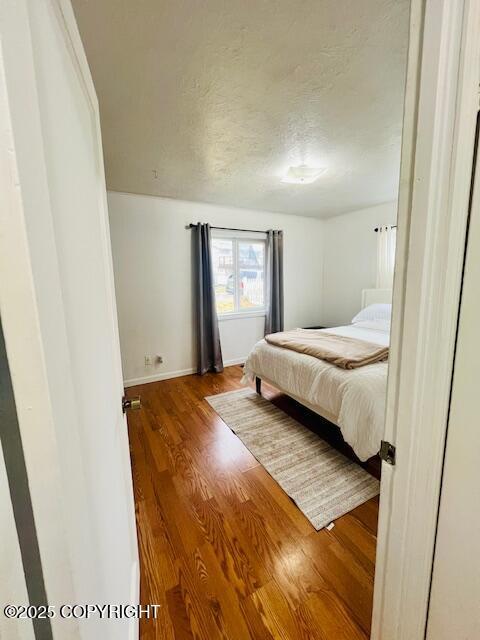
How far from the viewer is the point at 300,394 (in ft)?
7.40

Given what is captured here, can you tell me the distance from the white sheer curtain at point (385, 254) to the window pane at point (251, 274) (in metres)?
1.65

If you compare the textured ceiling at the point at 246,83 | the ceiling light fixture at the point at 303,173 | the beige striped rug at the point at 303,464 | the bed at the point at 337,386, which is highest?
the textured ceiling at the point at 246,83

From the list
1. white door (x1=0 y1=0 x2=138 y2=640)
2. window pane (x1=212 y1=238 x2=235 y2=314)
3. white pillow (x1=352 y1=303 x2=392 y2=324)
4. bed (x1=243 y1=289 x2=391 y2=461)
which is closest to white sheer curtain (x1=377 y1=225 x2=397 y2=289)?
white pillow (x1=352 y1=303 x2=392 y2=324)

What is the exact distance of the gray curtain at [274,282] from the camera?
396 cm

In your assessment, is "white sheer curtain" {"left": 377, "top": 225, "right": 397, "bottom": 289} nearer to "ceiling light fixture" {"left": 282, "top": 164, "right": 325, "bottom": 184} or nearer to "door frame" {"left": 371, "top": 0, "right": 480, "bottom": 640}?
"ceiling light fixture" {"left": 282, "top": 164, "right": 325, "bottom": 184}

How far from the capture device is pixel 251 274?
4090mm

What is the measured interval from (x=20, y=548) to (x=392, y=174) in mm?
3413

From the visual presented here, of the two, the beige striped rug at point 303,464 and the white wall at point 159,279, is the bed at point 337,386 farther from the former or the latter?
the white wall at point 159,279

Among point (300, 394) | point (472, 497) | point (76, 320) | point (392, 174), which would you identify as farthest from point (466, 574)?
point (392, 174)

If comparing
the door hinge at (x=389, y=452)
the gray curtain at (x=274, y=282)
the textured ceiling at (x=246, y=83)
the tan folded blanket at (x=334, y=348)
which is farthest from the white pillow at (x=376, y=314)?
the door hinge at (x=389, y=452)

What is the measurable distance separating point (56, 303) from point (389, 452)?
0.85 metres

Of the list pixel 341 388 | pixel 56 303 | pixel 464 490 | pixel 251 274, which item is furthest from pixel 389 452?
pixel 251 274

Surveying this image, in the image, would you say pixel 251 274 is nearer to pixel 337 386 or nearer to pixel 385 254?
pixel 385 254

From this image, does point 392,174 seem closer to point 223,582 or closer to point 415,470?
point 415,470
